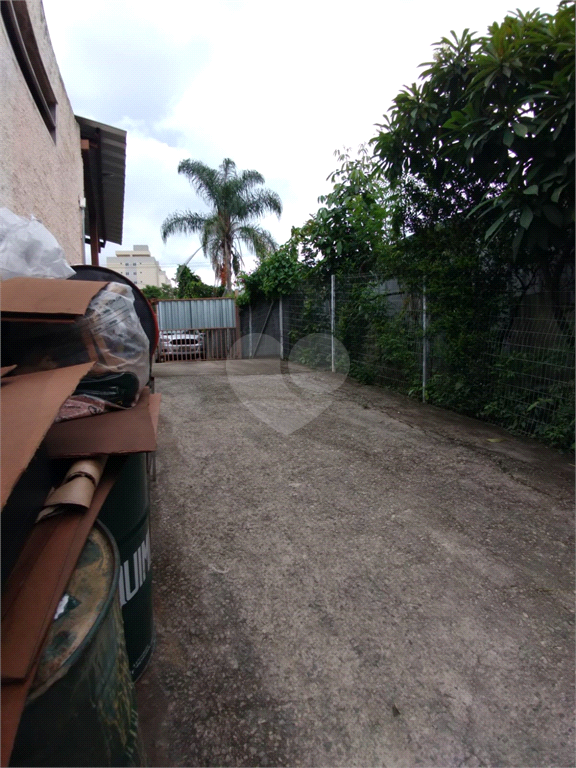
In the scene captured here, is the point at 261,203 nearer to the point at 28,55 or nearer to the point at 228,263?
the point at 228,263

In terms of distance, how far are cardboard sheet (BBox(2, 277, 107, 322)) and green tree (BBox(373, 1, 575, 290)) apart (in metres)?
3.51

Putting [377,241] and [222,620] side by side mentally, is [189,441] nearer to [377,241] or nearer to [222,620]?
[222,620]

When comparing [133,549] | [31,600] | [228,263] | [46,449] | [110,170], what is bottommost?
[133,549]

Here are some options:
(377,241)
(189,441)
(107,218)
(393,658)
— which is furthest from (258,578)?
(107,218)

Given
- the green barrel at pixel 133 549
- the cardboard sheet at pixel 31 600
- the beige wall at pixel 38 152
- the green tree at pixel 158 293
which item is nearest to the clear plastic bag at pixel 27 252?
the green barrel at pixel 133 549

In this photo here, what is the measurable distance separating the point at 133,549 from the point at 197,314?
13.2 meters

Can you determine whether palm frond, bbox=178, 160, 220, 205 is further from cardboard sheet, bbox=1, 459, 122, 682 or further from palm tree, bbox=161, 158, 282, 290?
cardboard sheet, bbox=1, 459, 122, 682

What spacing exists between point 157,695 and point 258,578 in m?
0.86

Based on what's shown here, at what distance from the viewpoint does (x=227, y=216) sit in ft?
76.9

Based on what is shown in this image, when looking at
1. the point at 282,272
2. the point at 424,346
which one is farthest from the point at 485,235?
the point at 282,272

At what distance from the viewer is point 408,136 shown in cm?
535

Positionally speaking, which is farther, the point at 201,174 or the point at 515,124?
the point at 201,174

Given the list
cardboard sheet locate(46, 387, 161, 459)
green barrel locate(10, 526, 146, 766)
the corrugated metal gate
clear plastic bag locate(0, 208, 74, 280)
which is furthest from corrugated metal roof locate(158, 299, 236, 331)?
green barrel locate(10, 526, 146, 766)

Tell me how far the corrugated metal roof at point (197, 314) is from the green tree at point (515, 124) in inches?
387
